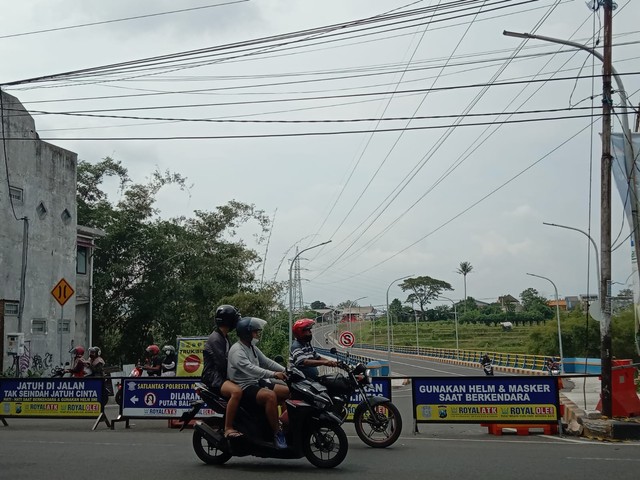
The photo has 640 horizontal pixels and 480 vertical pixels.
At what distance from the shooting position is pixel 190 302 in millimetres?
40500

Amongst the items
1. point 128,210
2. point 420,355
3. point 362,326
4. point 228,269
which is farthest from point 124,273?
point 362,326

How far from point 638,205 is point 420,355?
66514 mm

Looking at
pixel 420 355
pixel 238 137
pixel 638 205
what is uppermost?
pixel 238 137

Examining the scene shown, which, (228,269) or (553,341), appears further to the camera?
(553,341)

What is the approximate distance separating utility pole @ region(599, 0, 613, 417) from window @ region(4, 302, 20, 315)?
1997cm

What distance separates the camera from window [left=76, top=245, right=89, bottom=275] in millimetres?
32375

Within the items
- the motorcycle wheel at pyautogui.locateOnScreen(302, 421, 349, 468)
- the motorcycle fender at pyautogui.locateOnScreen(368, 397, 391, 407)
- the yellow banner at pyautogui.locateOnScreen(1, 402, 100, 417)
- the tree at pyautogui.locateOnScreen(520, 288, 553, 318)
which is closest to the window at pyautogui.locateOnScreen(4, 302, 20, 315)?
the yellow banner at pyautogui.locateOnScreen(1, 402, 100, 417)

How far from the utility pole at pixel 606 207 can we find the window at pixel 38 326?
67.2 ft

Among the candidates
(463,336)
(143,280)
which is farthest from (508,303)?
(143,280)

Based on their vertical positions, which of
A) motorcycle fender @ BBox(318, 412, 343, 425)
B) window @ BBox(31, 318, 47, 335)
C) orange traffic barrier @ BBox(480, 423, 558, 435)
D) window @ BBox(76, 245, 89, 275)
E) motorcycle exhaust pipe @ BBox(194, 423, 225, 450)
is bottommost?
orange traffic barrier @ BBox(480, 423, 558, 435)

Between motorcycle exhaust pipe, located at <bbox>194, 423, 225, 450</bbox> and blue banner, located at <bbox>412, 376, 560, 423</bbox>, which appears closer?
motorcycle exhaust pipe, located at <bbox>194, 423, 225, 450</bbox>

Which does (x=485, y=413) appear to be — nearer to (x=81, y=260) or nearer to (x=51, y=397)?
(x=51, y=397)

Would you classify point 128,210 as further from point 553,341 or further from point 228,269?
point 553,341

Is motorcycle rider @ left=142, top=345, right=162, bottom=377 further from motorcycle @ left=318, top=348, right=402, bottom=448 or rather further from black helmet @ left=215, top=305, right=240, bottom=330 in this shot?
black helmet @ left=215, top=305, right=240, bottom=330
